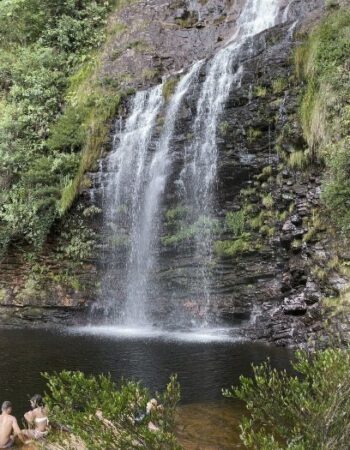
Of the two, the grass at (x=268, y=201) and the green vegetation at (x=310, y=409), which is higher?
the grass at (x=268, y=201)

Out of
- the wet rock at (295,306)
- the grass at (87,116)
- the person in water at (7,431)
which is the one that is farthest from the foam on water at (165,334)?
the person in water at (7,431)

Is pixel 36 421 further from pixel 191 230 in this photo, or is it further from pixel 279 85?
pixel 279 85

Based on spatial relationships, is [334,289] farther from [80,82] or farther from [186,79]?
[80,82]

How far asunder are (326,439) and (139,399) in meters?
1.61

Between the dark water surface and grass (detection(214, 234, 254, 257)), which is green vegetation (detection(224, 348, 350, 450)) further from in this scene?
grass (detection(214, 234, 254, 257))

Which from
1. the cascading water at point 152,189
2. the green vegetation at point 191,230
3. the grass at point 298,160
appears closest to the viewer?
the grass at point 298,160

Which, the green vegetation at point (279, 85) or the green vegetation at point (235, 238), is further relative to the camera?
the green vegetation at point (279, 85)

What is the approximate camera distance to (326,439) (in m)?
4.02

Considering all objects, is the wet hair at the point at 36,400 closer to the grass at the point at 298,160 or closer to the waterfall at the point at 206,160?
the waterfall at the point at 206,160

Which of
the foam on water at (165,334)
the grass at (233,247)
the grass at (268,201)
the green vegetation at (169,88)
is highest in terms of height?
the green vegetation at (169,88)

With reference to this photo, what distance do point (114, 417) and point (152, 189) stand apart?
46.3 feet

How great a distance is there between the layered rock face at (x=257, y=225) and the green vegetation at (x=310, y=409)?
8323 mm

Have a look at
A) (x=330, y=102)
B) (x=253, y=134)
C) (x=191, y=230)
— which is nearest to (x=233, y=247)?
(x=191, y=230)

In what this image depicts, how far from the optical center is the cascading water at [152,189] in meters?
17.2
